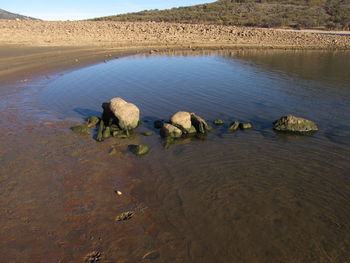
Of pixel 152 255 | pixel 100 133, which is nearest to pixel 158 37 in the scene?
pixel 100 133

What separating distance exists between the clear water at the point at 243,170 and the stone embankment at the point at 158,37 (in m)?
23.8

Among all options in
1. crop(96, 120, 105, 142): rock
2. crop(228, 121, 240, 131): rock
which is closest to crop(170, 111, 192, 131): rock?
crop(228, 121, 240, 131): rock

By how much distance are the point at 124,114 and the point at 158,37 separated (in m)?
39.3

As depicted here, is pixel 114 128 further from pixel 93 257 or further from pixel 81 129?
pixel 93 257

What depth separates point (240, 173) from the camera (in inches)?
401

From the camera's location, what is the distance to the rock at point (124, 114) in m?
13.4

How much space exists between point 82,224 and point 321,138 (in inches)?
428

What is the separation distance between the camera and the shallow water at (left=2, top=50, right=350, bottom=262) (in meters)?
7.02

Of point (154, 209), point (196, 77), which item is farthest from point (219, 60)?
point (154, 209)

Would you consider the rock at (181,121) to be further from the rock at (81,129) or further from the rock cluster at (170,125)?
the rock at (81,129)

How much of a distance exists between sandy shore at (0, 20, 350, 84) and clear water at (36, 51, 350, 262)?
39.0 feet

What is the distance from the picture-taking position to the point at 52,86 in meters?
21.7

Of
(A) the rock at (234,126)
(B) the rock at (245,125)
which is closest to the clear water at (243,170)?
(A) the rock at (234,126)

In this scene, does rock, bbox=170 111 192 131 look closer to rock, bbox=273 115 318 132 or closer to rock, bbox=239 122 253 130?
rock, bbox=239 122 253 130
